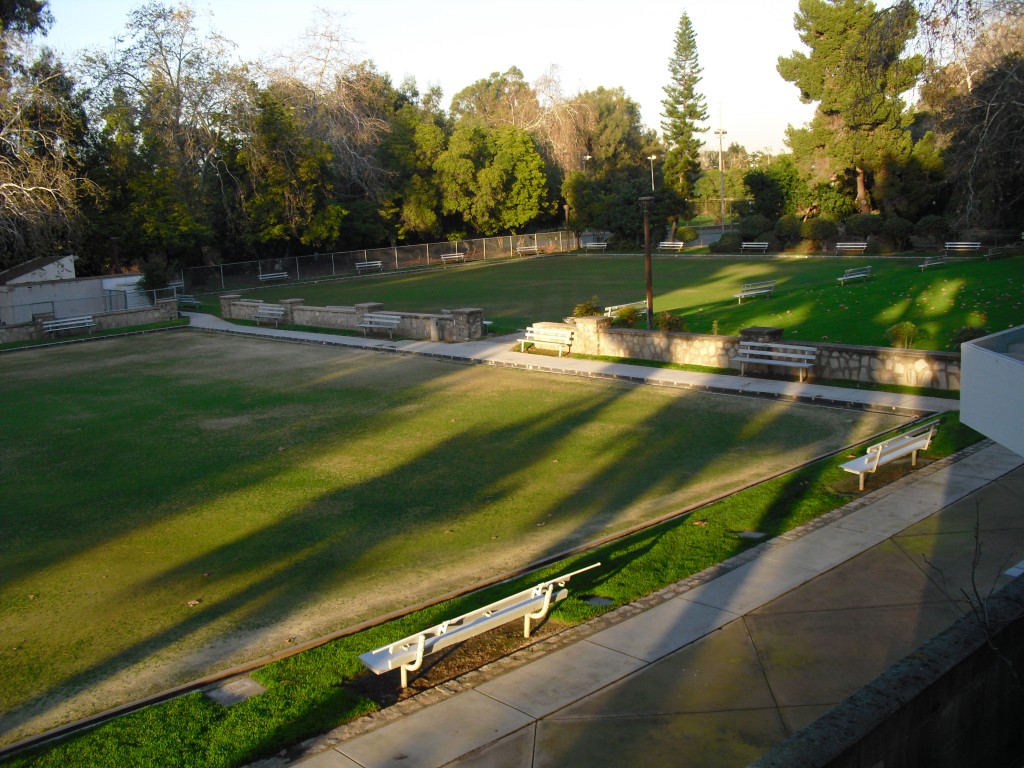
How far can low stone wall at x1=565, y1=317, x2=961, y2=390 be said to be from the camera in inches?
615

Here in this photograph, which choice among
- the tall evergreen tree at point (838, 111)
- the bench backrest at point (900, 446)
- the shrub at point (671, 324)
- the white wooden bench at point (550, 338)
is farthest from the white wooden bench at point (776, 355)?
the tall evergreen tree at point (838, 111)

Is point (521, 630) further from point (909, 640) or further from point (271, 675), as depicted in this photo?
point (909, 640)

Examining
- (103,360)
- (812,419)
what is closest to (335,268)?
(103,360)

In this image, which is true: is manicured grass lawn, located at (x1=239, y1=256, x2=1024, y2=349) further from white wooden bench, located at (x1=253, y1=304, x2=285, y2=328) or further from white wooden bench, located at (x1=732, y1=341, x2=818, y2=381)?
white wooden bench, located at (x1=253, y1=304, x2=285, y2=328)

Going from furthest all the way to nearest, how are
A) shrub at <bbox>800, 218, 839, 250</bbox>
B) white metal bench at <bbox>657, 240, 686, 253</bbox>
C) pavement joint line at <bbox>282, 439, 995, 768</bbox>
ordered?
1. white metal bench at <bbox>657, 240, 686, 253</bbox>
2. shrub at <bbox>800, 218, 839, 250</bbox>
3. pavement joint line at <bbox>282, 439, 995, 768</bbox>

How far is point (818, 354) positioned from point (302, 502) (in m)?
10.6

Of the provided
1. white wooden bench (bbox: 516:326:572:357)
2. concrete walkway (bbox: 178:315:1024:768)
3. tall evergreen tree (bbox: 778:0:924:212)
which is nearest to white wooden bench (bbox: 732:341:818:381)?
white wooden bench (bbox: 516:326:572:357)

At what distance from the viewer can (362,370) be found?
73.4 feet

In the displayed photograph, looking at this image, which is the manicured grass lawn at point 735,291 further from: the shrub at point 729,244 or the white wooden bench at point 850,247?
the shrub at point 729,244

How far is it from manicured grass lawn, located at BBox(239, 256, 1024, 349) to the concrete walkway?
10362 millimetres

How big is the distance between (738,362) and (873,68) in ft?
22.0

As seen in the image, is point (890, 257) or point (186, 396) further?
point (890, 257)

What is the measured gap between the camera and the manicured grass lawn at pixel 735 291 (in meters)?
21.2

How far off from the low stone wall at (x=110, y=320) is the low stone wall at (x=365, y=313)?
2249mm
